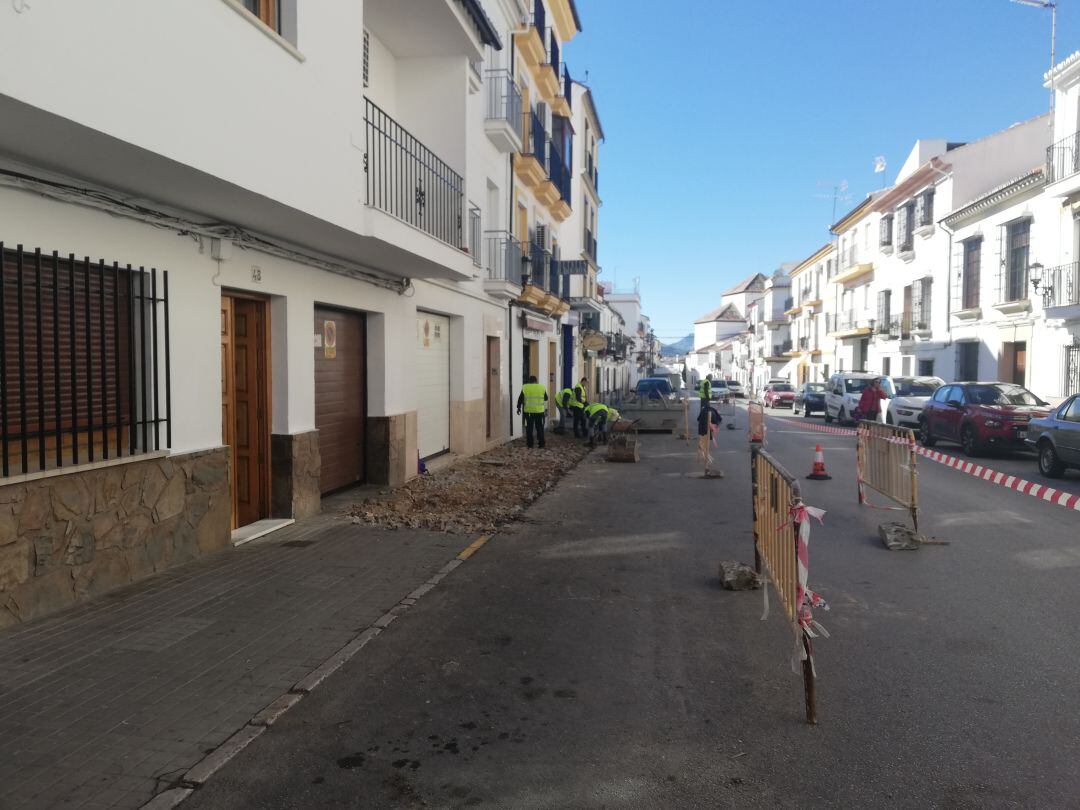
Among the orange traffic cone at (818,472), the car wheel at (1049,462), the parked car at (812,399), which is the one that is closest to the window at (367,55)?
the orange traffic cone at (818,472)

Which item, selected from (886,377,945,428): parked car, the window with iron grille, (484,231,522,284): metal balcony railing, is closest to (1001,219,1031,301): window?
(886,377,945,428): parked car

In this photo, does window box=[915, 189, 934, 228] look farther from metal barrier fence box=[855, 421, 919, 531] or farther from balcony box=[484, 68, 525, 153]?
metal barrier fence box=[855, 421, 919, 531]

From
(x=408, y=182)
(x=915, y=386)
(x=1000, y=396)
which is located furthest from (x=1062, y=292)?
(x=408, y=182)

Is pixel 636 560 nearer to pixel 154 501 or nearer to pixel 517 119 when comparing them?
pixel 154 501

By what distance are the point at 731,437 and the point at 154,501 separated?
16984 millimetres

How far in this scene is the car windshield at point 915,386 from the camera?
21869mm

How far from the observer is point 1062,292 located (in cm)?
1955

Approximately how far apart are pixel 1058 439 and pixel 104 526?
13.2m

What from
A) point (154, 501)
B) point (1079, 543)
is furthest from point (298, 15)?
point (1079, 543)

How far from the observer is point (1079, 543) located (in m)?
7.27

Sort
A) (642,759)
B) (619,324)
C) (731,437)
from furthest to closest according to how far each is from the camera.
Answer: (619,324) < (731,437) < (642,759)

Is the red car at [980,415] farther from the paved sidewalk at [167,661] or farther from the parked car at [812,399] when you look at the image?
the parked car at [812,399]

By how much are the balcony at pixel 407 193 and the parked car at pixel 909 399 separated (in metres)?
13.4

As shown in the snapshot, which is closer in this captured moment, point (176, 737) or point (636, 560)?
point (176, 737)
